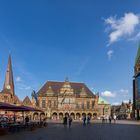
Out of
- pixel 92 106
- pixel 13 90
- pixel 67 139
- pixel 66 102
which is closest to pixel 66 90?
pixel 66 102

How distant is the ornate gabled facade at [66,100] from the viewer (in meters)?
112

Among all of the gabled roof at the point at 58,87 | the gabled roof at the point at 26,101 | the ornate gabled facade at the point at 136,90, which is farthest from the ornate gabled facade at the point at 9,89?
the ornate gabled facade at the point at 136,90

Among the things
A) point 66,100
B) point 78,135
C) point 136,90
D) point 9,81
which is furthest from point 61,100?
point 78,135

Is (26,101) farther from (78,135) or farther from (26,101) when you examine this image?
(78,135)

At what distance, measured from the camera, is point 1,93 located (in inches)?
4562

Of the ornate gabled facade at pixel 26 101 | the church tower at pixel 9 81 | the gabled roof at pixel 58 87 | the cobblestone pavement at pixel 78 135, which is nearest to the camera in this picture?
the cobblestone pavement at pixel 78 135

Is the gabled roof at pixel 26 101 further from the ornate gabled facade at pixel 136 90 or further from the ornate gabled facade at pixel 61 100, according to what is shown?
the ornate gabled facade at pixel 136 90

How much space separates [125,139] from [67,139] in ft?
13.1

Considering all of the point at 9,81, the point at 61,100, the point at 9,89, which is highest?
the point at 9,81

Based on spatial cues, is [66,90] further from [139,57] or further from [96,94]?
[139,57]

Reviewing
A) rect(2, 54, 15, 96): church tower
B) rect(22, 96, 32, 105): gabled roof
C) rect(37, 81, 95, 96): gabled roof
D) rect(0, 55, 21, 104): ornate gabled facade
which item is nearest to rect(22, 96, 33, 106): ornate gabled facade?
rect(22, 96, 32, 105): gabled roof

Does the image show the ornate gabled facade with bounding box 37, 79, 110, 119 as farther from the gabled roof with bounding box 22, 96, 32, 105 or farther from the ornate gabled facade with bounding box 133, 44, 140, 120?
the ornate gabled facade with bounding box 133, 44, 140, 120

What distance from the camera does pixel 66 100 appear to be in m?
114

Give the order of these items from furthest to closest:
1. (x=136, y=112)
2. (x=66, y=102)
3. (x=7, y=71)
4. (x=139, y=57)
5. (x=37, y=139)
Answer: (x=7, y=71) → (x=66, y=102) → (x=139, y=57) → (x=136, y=112) → (x=37, y=139)
